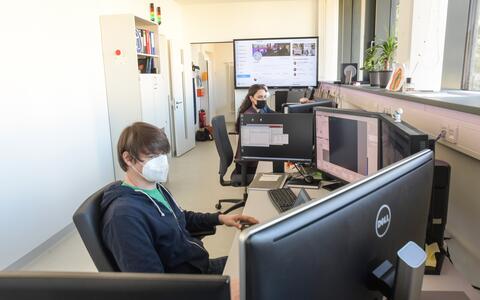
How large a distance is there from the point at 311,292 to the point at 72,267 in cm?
288

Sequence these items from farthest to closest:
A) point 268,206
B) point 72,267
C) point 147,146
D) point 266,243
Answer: point 72,267 → point 268,206 → point 147,146 → point 266,243

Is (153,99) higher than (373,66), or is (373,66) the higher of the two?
(373,66)

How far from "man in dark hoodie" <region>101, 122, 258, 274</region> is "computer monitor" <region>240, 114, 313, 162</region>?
2.92 ft

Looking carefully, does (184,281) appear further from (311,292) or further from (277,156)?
(277,156)

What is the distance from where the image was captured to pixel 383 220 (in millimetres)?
624

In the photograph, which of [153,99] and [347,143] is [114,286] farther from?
[153,99]

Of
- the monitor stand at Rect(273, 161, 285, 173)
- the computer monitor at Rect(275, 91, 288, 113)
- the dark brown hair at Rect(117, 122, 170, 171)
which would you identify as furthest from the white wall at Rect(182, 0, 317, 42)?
the dark brown hair at Rect(117, 122, 170, 171)

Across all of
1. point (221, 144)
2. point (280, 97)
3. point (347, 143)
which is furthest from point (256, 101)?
point (280, 97)

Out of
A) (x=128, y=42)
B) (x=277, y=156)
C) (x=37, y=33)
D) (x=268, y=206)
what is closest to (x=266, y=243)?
(x=268, y=206)

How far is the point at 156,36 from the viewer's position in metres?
5.01

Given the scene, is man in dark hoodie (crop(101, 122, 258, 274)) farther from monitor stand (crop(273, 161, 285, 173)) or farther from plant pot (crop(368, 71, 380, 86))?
plant pot (crop(368, 71, 380, 86))

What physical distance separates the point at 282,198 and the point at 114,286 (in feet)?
5.22

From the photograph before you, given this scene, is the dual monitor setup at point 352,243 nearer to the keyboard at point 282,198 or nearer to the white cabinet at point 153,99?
the keyboard at point 282,198

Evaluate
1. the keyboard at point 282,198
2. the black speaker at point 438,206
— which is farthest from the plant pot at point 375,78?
the black speaker at point 438,206
